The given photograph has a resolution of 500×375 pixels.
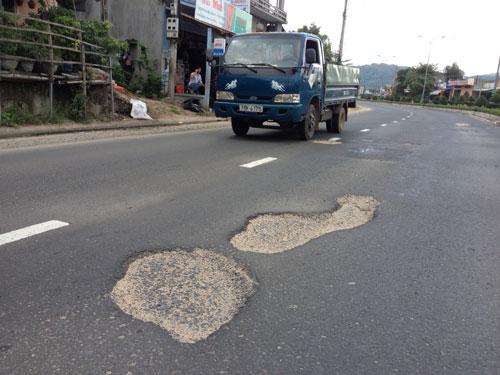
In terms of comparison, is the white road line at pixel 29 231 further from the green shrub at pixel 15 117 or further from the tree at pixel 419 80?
the tree at pixel 419 80

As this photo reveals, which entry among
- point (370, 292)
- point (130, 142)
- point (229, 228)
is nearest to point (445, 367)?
point (370, 292)

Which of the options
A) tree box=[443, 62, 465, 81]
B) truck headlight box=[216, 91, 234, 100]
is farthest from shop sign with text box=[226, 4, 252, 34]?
tree box=[443, 62, 465, 81]

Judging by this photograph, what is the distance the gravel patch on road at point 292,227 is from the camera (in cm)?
348

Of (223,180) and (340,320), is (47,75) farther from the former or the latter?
(340,320)

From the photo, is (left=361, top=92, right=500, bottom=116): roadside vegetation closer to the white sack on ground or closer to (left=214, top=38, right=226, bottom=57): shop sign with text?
(left=214, top=38, right=226, bottom=57): shop sign with text

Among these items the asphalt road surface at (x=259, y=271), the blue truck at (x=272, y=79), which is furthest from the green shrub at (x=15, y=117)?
the blue truck at (x=272, y=79)

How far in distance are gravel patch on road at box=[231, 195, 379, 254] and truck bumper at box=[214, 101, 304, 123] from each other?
4.97 m

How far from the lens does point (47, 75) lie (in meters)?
10.2

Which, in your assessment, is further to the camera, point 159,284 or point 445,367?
point 159,284

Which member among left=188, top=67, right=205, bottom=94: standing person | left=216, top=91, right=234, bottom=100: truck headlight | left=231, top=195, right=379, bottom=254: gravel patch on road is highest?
left=188, top=67, right=205, bottom=94: standing person

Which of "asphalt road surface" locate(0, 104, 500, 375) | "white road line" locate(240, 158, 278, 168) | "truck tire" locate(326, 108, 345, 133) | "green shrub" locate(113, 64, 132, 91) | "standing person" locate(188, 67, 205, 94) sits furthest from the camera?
"standing person" locate(188, 67, 205, 94)

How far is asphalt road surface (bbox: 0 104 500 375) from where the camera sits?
6.71 ft

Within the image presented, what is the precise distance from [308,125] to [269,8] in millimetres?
22322

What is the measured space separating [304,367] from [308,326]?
1.14 feet
